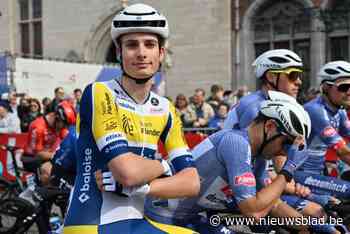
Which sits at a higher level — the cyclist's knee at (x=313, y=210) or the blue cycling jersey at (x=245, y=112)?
the blue cycling jersey at (x=245, y=112)

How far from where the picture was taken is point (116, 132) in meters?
2.88

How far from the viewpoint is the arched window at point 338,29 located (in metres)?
19.9

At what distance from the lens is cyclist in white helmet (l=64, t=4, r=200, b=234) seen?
2.86 meters

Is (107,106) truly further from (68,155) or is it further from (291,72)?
(291,72)

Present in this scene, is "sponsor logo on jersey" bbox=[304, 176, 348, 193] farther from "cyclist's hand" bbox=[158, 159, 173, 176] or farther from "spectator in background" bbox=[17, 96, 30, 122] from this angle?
"spectator in background" bbox=[17, 96, 30, 122]

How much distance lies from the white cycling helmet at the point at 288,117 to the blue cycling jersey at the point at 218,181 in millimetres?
192

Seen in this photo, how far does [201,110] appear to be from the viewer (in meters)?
12.6

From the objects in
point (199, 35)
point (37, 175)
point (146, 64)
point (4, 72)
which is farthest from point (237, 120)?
point (199, 35)

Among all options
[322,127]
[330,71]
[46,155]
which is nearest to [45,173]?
[46,155]

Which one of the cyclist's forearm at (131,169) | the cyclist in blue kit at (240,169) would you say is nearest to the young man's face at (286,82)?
the cyclist in blue kit at (240,169)

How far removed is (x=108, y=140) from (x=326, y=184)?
2.61 metres

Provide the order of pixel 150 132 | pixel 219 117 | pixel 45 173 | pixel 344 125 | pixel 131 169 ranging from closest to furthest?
pixel 131 169, pixel 150 132, pixel 344 125, pixel 45 173, pixel 219 117

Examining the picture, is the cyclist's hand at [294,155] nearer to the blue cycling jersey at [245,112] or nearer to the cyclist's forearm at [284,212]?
the cyclist's forearm at [284,212]

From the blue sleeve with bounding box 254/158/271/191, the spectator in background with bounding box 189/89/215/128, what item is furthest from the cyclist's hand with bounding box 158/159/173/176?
the spectator in background with bounding box 189/89/215/128
